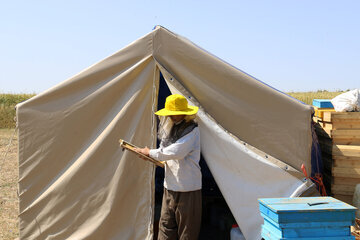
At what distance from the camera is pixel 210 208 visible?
17.4ft

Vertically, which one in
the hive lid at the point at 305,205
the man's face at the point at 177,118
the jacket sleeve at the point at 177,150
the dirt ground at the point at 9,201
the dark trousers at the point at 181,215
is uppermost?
the man's face at the point at 177,118

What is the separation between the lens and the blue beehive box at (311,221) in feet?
9.51

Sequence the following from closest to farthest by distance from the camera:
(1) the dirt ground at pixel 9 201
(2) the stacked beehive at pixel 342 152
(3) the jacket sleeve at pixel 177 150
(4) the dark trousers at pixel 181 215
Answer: (3) the jacket sleeve at pixel 177 150, (4) the dark trousers at pixel 181 215, (2) the stacked beehive at pixel 342 152, (1) the dirt ground at pixel 9 201

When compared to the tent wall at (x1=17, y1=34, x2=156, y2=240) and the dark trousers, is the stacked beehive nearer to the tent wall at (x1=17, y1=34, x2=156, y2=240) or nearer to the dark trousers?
the dark trousers

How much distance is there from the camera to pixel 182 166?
11.4 ft

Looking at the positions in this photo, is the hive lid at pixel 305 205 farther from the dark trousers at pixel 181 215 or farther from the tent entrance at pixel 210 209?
the tent entrance at pixel 210 209

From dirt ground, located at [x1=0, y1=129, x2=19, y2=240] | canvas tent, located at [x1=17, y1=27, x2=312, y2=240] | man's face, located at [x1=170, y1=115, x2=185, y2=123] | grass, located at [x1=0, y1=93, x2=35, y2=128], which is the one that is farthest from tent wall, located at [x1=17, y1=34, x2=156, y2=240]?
grass, located at [x1=0, y1=93, x2=35, y2=128]

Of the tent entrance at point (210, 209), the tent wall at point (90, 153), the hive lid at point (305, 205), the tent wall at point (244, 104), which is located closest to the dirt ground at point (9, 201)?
the tent wall at point (90, 153)

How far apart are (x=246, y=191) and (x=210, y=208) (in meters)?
1.64

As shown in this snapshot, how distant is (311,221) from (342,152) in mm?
1455

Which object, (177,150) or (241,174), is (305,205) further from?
(177,150)

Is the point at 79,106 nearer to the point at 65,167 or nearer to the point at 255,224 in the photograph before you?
the point at 65,167

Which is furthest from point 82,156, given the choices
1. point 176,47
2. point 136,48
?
point 176,47

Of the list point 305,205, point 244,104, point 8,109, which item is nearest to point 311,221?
point 305,205
